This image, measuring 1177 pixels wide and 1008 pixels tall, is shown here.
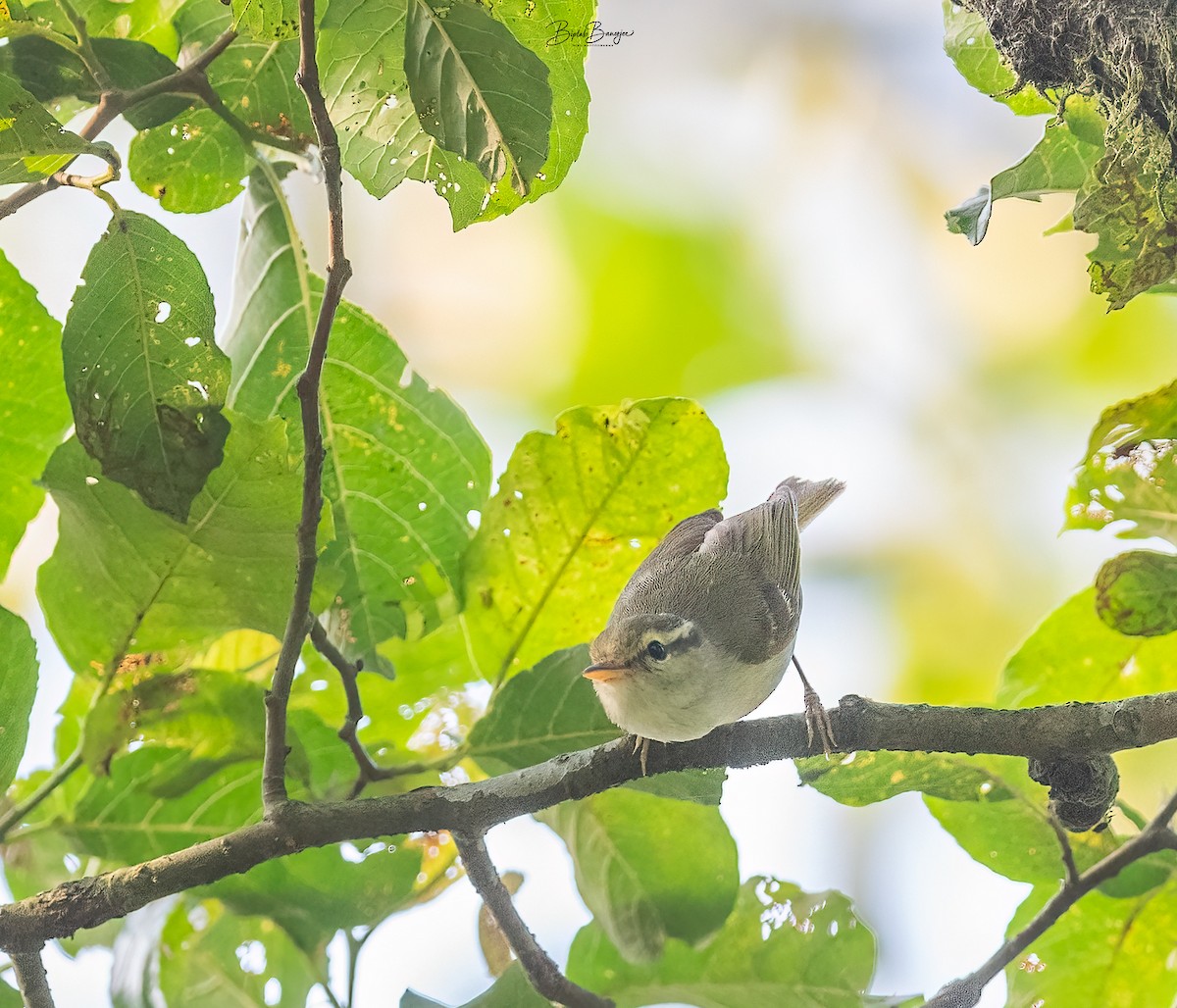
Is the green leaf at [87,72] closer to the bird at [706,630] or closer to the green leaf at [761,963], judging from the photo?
the bird at [706,630]

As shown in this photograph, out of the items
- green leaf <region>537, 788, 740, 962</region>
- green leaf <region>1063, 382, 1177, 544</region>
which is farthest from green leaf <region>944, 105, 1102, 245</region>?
green leaf <region>537, 788, 740, 962</region>

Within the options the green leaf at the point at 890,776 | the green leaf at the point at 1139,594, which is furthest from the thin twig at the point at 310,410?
the green leaf at the point at 1139,594

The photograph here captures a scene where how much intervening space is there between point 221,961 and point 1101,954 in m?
0.77

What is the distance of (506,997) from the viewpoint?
0.80 meters

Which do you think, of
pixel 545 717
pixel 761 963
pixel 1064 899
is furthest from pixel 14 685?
pixel 1064 899

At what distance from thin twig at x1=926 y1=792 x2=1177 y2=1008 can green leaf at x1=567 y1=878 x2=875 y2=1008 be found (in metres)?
0.10

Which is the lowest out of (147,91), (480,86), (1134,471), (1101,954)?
(1101,954)

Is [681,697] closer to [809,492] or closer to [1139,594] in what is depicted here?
[1139,594]

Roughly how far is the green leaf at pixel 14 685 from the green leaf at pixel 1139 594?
0.78 m

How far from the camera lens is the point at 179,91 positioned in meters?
0.76

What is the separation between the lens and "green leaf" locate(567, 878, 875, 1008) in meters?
0.89

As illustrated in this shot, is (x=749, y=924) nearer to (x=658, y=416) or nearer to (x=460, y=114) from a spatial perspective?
(x=658, y=416)

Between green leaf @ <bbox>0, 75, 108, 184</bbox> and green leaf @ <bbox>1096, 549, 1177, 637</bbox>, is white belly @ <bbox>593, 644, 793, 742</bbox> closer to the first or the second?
green leaf @ <bbox>1096, 549, 1177, 637</bbox>

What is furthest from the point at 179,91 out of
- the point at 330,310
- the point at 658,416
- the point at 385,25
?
the point at 658,416
